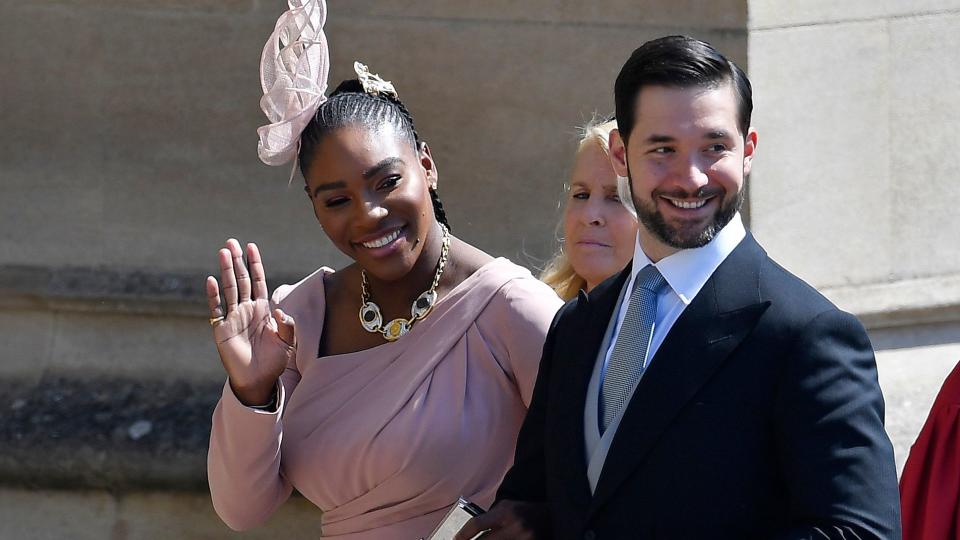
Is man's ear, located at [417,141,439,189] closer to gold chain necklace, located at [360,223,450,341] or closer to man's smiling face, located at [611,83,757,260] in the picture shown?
gold chain necklace, located at [360,223,450,341]

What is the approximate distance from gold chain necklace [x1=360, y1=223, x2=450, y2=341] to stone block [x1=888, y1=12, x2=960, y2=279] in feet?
6.43

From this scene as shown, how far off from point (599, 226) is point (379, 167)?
77 cm

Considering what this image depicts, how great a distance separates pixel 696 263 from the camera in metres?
2.19

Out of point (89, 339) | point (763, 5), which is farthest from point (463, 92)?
point (89, 339)

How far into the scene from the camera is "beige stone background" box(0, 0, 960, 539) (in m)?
4.36

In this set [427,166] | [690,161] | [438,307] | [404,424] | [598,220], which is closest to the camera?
[690,161]

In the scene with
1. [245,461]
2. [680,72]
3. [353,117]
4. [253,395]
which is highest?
[680,72]

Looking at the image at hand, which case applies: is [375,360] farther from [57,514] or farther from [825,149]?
[825,149]

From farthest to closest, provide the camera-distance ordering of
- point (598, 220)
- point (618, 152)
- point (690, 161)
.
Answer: point (598, 220) → point (618, 152) → point (690, 161)

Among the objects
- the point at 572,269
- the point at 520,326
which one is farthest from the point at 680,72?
the point at 572,269

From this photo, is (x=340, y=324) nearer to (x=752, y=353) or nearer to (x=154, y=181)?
(x=752, y=353)

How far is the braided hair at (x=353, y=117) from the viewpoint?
2.90 metres

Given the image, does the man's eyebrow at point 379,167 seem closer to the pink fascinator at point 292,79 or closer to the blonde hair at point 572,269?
the pink fascinator at point 292,79

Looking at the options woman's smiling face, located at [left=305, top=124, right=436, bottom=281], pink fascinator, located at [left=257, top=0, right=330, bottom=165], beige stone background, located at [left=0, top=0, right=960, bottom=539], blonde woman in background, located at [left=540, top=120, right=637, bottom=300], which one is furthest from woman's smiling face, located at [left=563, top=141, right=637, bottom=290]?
beige stone background, located at [left=0, top=0, right=960, bottom=539]
